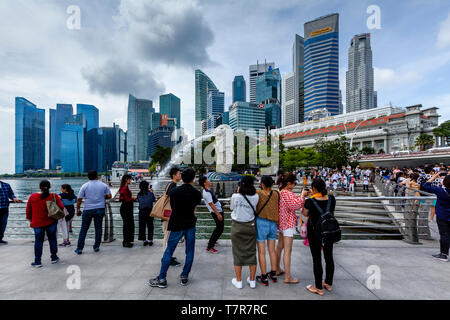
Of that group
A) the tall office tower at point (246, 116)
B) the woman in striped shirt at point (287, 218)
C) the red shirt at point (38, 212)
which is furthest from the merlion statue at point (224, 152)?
the tall office tower at point (246, 116)

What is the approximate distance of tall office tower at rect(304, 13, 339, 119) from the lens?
13800cm

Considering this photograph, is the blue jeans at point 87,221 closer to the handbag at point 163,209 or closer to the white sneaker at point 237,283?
the handbag at point 163,209

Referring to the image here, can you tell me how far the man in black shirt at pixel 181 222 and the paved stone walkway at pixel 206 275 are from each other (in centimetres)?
20

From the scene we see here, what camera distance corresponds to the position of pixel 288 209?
3.82 meters

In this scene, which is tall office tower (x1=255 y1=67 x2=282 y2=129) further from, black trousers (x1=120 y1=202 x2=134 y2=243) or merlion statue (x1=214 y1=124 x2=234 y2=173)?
black trousers (x1=120 y1=202 x2=134 y2=243)

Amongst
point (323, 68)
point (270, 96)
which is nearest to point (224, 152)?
point (323, 68)

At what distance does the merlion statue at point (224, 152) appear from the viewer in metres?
31.4

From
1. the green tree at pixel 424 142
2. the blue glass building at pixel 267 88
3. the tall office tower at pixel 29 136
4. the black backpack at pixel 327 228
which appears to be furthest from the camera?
the blue glass building at pixel 267 88

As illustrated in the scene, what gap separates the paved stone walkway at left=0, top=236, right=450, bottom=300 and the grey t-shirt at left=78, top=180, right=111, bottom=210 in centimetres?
112

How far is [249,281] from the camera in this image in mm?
3506

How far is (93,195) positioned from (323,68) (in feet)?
536
